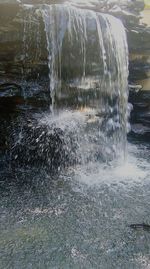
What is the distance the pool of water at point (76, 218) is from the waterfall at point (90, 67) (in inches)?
50.6

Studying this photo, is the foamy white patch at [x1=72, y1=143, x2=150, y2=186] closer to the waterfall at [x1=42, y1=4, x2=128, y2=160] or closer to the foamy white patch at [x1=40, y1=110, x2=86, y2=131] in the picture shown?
the waterfall at [x1=42, y1=4, x2=128, y2=160]

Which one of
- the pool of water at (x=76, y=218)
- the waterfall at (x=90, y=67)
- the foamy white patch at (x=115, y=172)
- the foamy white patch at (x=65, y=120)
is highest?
the waterfall at (x=90, y=67)

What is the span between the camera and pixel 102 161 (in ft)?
25.5

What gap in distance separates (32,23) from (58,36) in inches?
23.6

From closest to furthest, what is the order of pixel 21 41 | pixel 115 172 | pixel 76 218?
1. pixel 76 218
2. pixel 21 41
3. pixel 115 172

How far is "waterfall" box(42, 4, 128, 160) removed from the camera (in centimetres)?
688

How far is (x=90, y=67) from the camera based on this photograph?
7.55 meters

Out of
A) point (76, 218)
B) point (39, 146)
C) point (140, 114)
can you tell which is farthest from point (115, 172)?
point (140, 114)

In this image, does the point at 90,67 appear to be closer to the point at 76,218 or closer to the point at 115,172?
the point at 115,172

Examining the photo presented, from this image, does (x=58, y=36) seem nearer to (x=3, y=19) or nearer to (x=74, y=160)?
(x=3, y=19)

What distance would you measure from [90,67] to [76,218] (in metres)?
3.59

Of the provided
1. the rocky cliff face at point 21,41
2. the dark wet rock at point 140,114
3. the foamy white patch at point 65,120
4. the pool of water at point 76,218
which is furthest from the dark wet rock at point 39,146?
the dark wet rock at point 140,114

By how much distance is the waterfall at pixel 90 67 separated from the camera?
6.88m

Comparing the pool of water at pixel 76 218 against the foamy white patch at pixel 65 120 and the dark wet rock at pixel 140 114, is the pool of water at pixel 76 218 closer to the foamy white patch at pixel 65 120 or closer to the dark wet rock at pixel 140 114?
the foamy white patch at pixel 65 120
